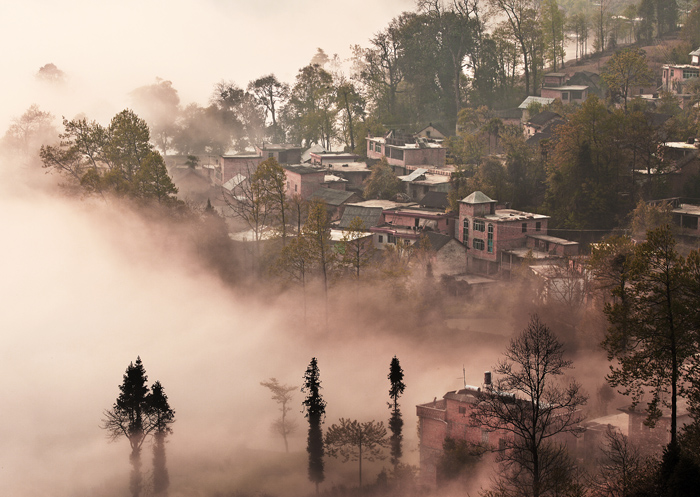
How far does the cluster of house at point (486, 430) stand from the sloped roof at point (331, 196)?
70.5ft

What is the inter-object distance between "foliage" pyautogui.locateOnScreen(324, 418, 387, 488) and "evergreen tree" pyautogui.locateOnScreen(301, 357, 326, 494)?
0.58 metres

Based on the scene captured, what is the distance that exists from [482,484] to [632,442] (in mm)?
4561

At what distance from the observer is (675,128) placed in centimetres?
4712

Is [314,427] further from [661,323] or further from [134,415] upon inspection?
[661,323]

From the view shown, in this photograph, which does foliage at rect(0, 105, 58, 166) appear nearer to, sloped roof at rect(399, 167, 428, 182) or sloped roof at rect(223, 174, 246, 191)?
sloped roof at rect(223, 174, 246, 191)

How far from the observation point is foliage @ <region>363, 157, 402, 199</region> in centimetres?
5112

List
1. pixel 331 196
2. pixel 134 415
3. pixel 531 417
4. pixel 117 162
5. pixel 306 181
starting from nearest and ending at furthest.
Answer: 1. pixel 531 417
2. pixel 134 415
3. pixel 117 162
4. pixel 331 196
5. pixel 306 181

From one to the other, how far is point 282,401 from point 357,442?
5762 mm

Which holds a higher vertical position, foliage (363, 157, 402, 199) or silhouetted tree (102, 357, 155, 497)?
foliage (363, 157, 402, 199)

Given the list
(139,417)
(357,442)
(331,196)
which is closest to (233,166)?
(331,196)

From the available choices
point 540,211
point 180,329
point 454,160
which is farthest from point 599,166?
point 180,329

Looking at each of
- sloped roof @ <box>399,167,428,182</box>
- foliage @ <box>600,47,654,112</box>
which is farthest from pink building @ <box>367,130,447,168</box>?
foliage @ <box>600,47,654,112</box>

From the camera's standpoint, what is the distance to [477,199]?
43688mm

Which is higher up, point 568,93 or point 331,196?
point 568,93
